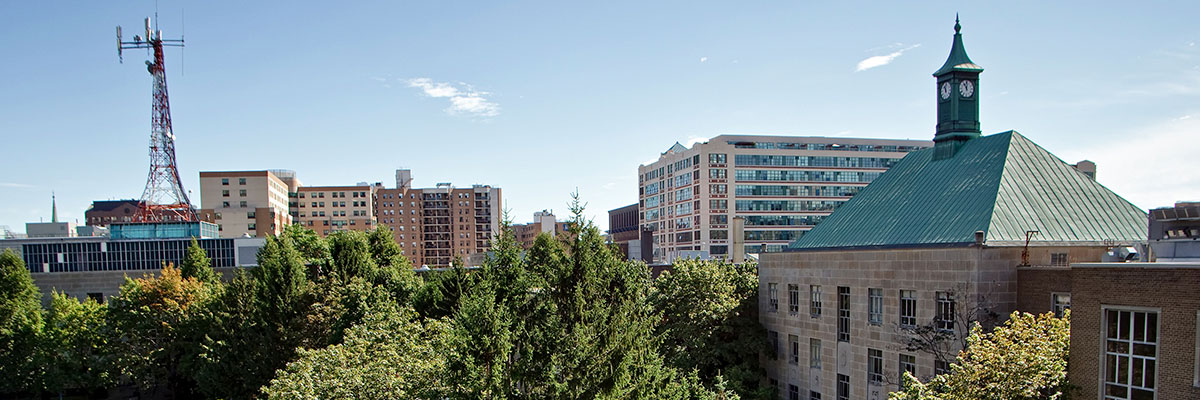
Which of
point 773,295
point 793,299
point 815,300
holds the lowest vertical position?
point 773,295

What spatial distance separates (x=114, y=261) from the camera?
71.6 meters

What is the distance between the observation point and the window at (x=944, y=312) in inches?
1233

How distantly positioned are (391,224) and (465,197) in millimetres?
19337

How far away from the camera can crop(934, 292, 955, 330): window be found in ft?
103

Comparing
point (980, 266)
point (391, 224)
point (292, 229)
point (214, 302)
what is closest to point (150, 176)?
point (292, 229)

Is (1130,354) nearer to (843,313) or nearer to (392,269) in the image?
(843,313)

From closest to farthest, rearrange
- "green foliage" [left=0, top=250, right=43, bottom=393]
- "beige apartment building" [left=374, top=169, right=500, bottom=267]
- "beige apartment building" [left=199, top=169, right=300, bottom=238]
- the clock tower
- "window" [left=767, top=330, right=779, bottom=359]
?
1. the clock tower
2. "window" [left=767, top=330, right=779, bottom=359]
3. "green foliage" [left=0, top=250, right=43, bottom=393]
4. "beige apartment building" [left=199, top=169, right=300, bottom=238]
5. "beige apartment building" [left=374, top=169, right=500, bottom=267]

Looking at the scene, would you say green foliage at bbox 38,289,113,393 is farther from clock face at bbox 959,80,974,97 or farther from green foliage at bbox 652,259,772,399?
clock face at bbox 959,80,974,97

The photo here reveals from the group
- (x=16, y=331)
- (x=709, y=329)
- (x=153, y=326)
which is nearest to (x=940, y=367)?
(x=709, y=329)

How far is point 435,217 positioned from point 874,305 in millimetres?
145971

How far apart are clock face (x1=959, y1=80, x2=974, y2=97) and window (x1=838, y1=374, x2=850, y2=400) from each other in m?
17.3

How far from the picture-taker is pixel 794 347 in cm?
4316

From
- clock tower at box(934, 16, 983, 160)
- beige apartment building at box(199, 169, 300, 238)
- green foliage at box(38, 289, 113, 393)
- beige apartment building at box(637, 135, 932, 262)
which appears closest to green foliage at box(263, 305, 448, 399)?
clock tower at box(934, 16, 983, 160)

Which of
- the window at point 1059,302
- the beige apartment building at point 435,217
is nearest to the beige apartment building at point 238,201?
the beige apartment building at point 435,217
